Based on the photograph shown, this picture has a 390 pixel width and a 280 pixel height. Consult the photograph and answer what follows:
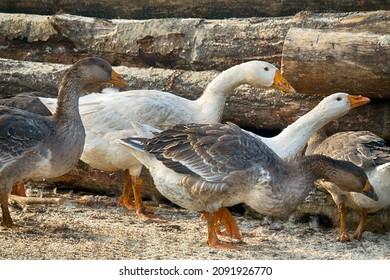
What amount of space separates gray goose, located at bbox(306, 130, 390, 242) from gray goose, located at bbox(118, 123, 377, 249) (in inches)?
10.3

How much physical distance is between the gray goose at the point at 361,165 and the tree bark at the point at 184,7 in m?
1.93

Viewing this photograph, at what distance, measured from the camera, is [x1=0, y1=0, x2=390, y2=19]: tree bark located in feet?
34.1

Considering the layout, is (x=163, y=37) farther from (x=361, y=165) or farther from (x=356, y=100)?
(x=361, y=165)

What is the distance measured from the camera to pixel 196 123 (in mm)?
9047

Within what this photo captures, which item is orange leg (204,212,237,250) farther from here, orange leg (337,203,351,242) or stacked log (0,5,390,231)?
stacked log (0,5,390,231)

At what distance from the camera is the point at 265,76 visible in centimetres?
920

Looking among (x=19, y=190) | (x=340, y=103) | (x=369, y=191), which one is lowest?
(x=19, y=190)

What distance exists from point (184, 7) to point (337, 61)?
264cm

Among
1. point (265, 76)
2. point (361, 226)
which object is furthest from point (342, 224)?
point (265, 76)

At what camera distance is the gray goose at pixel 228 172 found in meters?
7.93

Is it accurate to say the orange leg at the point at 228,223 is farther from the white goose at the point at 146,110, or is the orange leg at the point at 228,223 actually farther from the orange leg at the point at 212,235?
the white goose at the point at 146,110

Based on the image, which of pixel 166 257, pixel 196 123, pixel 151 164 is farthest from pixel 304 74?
pixel 166 257
